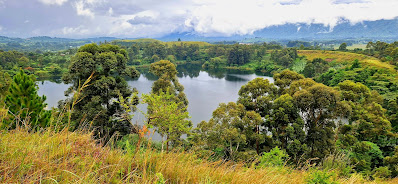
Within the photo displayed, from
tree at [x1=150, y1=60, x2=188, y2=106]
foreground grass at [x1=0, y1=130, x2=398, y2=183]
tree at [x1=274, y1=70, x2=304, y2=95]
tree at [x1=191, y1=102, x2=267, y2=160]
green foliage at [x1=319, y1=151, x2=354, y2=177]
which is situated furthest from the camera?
tree at [x1=150, y1=60, x2=188, y2=106]

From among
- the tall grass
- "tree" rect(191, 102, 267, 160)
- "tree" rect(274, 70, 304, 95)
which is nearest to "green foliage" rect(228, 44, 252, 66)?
"tree" rect(274, 70, 304, 95)

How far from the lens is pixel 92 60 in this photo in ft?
42.1

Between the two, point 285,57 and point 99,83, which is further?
point 285,57

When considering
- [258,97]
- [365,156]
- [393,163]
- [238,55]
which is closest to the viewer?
[393,163]

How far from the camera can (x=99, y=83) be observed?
12.7m

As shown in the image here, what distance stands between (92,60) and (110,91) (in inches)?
79.3

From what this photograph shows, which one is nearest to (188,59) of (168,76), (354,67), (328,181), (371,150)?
(354,67)

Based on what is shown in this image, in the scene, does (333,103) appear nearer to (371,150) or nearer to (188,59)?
(371,150)

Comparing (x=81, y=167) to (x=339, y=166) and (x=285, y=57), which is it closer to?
(x=339, y=166)

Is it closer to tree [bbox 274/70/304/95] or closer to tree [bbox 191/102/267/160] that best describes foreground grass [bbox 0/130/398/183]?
tree [bbox 191/102/267/160]

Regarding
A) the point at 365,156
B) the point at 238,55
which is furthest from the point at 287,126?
the point at 238,55

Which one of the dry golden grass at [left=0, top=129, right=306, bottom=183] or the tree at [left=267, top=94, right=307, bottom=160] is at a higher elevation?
the dry golden grass at [left=0, top=129, right=306, bottom=183]

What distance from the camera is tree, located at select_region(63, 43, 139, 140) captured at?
1263cm

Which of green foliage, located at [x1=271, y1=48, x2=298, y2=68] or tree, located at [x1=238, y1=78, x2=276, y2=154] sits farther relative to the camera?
green foliage, located at [x1=271, y1=48, x2=298, y2=68]
